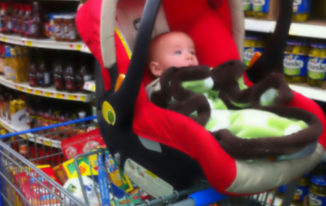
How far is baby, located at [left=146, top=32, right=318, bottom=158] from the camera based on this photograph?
0.93 metres

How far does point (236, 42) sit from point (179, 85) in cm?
43

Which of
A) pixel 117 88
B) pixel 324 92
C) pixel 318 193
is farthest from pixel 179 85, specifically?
pixel 318 193

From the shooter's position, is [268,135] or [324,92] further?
[324,92]

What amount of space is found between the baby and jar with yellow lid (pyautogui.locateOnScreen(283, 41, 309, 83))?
69 cm

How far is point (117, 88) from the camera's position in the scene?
1.04 meters

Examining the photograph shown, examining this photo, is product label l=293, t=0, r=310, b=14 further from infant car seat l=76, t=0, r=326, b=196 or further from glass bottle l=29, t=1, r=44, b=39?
glass bottle l=29, t=1, r=44, b=39

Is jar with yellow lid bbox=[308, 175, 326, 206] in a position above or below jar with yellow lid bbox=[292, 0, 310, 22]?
below

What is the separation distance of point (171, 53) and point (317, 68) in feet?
2.61

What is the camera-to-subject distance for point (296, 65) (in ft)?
5.95

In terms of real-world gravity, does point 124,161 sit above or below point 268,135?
below

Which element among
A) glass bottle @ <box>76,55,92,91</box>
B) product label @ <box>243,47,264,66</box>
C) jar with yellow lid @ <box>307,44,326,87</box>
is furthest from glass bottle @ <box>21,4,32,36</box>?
jar with yellow lid @ <box>307,44,326,87</box>

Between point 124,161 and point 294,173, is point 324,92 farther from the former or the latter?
point 124,161

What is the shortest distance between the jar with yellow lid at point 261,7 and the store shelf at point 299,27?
0.05 metres

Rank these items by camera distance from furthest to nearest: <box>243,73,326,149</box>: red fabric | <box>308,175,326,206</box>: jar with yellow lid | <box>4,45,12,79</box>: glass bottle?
<box>4,45,12,79</box>: glass bottle → <box>308,175,326,206</box>: jar with yellow lid → <box>243,73,326,149</box>: red fabric
